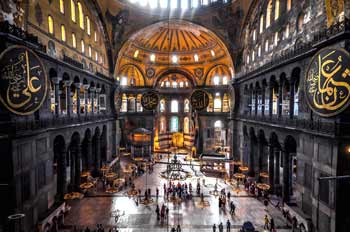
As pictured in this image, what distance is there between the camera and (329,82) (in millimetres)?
8398

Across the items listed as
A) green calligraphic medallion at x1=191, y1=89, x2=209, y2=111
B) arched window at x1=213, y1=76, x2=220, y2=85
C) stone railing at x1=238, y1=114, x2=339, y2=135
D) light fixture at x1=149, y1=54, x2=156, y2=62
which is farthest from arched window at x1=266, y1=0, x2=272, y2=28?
light fixture at x1=149, y1=54, x2=156, y2=62

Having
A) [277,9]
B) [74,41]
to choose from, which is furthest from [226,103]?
[74,41]

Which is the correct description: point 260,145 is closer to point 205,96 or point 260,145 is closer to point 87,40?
point 205,96

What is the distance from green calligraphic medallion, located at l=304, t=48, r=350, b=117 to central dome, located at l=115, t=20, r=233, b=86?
17.5 metres

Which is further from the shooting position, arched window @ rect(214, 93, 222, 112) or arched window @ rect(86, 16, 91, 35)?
arched window @ rect(214, 93, 222, 112)

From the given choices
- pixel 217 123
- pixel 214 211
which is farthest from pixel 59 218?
pixel 217 123

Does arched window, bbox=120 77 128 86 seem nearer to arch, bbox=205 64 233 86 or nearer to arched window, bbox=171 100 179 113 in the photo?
arched window, bbox=171 100 179 113

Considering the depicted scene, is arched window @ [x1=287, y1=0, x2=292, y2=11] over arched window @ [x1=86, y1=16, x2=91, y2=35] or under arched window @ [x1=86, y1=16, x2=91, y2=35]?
under

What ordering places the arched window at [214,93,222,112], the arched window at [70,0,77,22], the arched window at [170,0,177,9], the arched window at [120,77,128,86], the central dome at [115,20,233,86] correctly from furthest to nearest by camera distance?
the arched window at [120,77,128,86]
the arched window at [214,93,222,112]
the central dome at [115,20,233,86]
the arched window at [170,0,177,9]
the arched window at [70,0,77,22]

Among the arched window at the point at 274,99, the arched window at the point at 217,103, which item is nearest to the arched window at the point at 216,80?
the arched window at the point at 217,103

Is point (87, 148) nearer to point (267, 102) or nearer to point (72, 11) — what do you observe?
point (72, 11)

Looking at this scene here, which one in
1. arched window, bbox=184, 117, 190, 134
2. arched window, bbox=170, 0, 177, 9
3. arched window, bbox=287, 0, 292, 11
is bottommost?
arched window, bbox=184, 117, 190, 134

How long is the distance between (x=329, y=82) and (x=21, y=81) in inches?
452

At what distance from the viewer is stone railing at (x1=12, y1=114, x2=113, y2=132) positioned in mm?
8955
